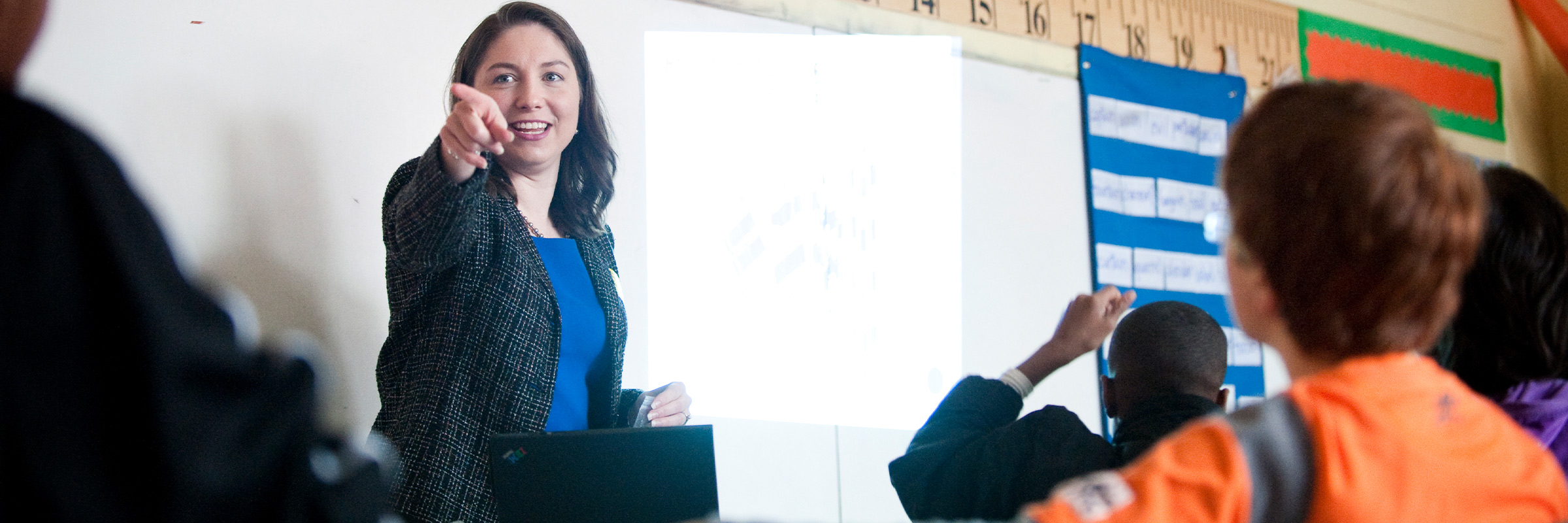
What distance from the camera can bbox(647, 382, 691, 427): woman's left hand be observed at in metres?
1.55

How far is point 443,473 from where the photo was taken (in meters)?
1.23

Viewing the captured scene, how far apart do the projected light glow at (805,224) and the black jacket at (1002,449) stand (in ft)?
2.21

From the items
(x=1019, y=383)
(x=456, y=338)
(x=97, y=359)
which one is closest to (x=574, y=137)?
(x=456, y=338)

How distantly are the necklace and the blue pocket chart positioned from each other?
1.68m

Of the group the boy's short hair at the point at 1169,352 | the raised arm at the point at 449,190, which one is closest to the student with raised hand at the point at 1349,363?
the boy's short hair at the point at 1169,352

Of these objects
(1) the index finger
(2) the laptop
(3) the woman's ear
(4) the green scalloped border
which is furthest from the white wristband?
(4) the green scalloped border

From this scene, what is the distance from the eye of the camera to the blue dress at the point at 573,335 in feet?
4.58

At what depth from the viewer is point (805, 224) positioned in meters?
2.11

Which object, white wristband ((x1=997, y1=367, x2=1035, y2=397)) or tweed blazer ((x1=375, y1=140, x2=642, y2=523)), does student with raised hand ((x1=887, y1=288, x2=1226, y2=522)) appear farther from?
tweed blazer ((x1=375, y1=140, x2=642, y2=523))

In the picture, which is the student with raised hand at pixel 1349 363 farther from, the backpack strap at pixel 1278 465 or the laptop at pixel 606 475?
the laptop at pixel 606 475

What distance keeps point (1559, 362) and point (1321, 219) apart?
67 centimetres

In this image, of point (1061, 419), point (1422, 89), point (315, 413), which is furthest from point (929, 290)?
point (1422, 89)

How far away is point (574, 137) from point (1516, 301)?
4.31ft

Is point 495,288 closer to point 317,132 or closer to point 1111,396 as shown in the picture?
point 317,132
